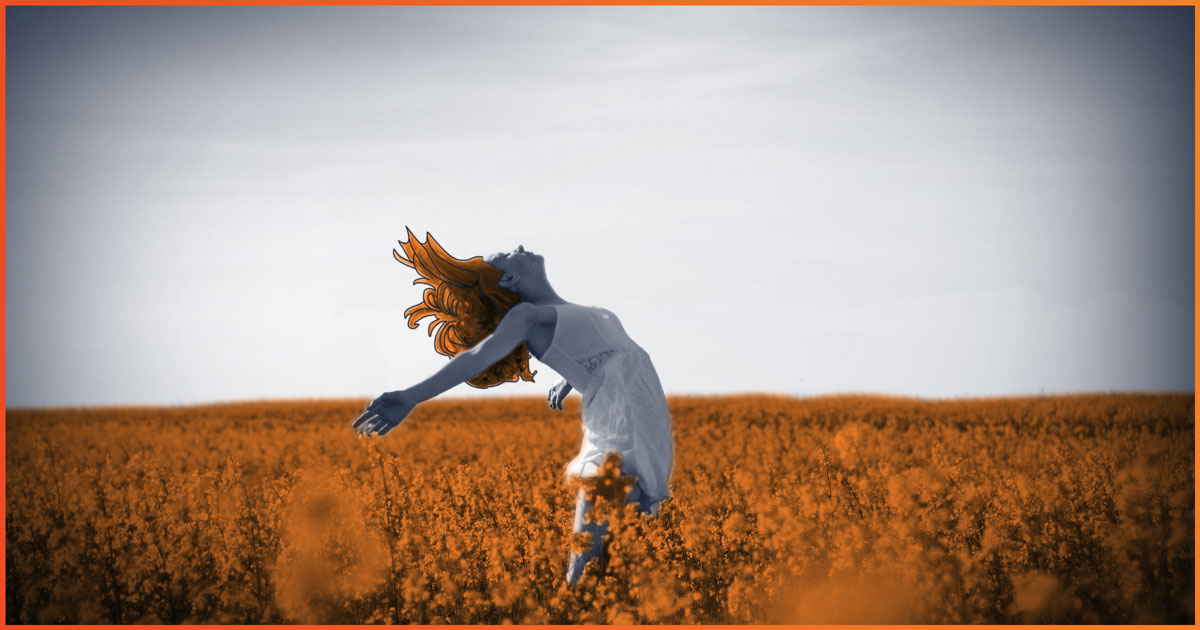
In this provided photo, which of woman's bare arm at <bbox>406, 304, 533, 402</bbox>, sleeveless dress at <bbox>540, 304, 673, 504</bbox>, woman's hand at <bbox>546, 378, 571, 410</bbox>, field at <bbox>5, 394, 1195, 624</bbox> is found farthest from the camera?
woman's hand at <bbox>546, 378, 571, 410</bbox>

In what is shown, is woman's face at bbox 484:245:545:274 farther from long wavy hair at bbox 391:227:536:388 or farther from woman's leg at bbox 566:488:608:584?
woman's leg at bbox 566:488:608:584

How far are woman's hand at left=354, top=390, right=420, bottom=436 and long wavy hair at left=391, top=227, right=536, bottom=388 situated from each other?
618mm

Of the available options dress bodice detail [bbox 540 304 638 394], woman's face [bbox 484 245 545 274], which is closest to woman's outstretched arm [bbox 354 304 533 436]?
dress bodice detail [bbox 540 304 638 394]

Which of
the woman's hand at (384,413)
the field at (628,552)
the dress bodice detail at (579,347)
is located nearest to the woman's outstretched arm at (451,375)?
the woman's hand at (384,413)

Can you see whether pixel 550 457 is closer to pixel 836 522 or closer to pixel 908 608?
pixel 836 522

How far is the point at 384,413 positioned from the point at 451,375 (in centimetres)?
28

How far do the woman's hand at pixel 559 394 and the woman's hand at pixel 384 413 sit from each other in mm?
945

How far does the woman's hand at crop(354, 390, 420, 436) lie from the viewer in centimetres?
352

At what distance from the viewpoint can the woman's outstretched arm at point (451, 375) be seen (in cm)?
354

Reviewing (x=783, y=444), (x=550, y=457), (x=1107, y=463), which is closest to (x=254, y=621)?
(x=1107, y=463)

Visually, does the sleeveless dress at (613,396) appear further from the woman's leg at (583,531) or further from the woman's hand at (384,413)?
the woman's hand at (384,413)

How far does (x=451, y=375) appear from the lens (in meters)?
3.70

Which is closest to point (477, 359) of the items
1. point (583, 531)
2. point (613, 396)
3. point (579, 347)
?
point (579, 347)

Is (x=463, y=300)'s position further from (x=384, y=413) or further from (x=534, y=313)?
(x=384, y=413)
